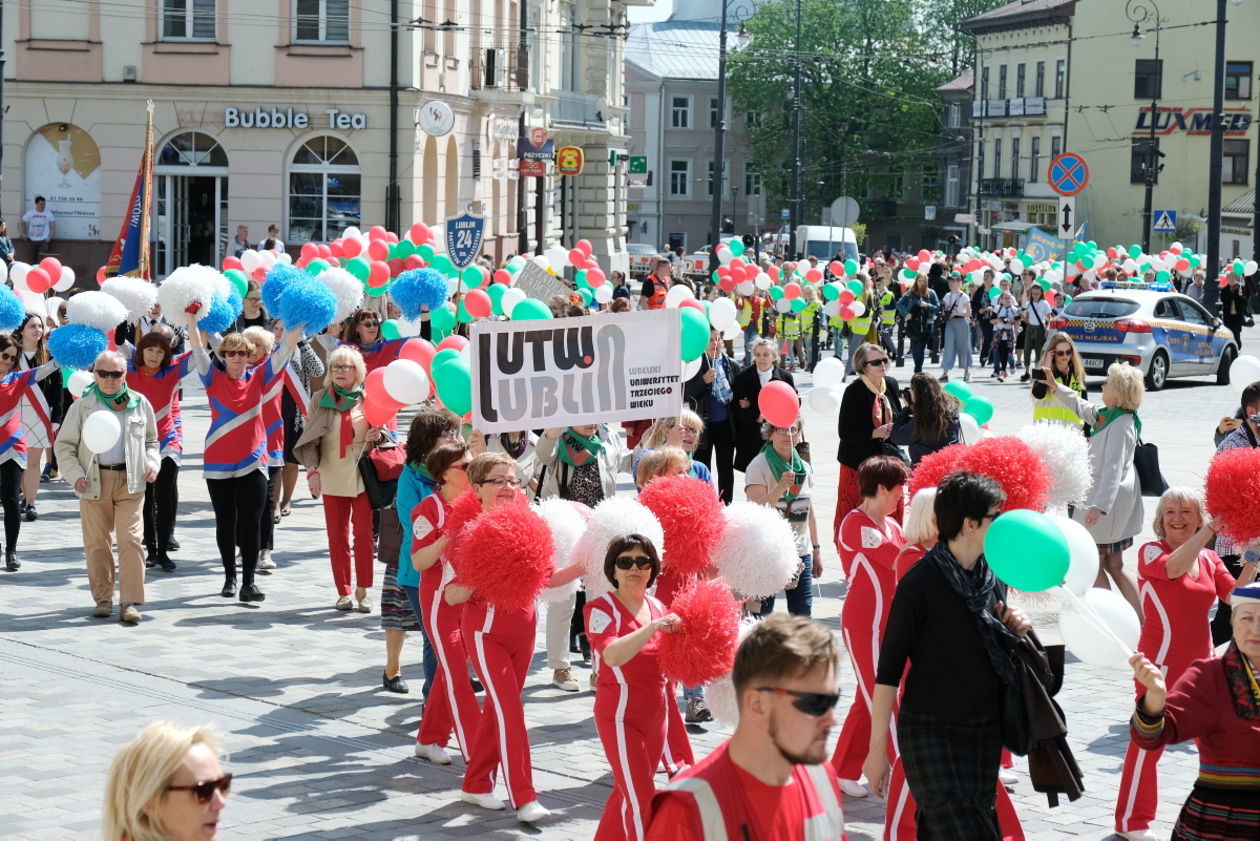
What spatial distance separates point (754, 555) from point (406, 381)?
3.51 m

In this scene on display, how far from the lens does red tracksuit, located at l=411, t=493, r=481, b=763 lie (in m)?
8.01

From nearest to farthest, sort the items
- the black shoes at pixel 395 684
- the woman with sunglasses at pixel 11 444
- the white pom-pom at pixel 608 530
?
the white pom-pom at pixel 608 530
the black shoes at pixel 395 684
the woman with sunglasses at pixel 11 444

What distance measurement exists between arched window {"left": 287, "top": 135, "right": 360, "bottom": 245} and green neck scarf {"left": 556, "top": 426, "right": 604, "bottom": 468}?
27749 millimetres

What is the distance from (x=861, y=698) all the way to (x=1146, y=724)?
279 centimetres

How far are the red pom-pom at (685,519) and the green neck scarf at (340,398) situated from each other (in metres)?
4.98

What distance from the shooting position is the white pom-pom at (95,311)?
1277 centimetres

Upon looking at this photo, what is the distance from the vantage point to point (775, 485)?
34.3 feet

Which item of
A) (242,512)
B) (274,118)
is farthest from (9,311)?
(274,118)

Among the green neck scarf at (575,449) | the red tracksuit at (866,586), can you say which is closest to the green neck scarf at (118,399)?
the green neck scarf at (575,449)

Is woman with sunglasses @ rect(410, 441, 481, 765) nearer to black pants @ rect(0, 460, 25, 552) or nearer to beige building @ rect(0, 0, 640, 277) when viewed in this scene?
black pants @ rect(0, 460, 25, 552)

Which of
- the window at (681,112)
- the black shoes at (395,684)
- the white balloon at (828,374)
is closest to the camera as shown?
the black shoes at (395,684)

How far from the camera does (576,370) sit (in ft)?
30.3

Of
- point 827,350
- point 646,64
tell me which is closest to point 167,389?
point 827,350

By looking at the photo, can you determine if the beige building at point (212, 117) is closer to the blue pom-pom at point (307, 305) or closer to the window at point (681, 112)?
the blue pom-pom at point (307, 305)
